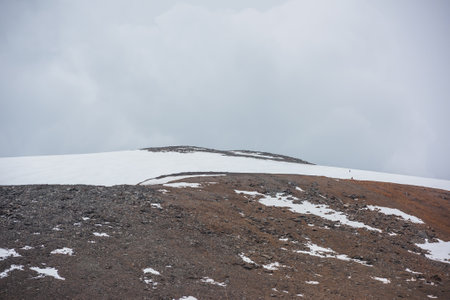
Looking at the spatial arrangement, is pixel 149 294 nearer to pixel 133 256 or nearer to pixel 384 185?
pixel 133 256

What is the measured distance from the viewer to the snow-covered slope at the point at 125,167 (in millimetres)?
34156

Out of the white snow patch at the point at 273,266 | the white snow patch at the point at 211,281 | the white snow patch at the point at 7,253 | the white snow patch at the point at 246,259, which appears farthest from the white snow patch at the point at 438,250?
the white snow patch at the point at 7,253

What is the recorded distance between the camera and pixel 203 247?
15.7 metres

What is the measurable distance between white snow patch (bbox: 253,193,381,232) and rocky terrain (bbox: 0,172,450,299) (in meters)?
0.11

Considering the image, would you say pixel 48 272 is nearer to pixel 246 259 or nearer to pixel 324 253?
pixel 246 259

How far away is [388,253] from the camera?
67.6ft

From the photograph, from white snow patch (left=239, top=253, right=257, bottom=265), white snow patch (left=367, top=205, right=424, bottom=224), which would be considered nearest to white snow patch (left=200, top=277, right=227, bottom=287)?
white snow patch (left=239, top=253, right=257, bottom=265)

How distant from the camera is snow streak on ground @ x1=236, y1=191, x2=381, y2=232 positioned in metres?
25.6

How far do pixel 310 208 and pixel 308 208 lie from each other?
0.75 feet

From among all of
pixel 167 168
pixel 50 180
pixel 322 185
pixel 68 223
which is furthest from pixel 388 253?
pixel 50 180

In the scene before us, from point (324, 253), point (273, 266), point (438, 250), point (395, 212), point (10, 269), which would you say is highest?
point (395, 212)

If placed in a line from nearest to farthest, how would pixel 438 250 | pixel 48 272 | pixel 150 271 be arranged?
pixel 48 272, pixel 150 271, pixel 438 250

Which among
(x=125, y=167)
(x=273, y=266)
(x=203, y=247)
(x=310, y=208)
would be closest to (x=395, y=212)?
(x=310, y=208)

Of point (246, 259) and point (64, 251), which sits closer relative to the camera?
point (64, 251)
